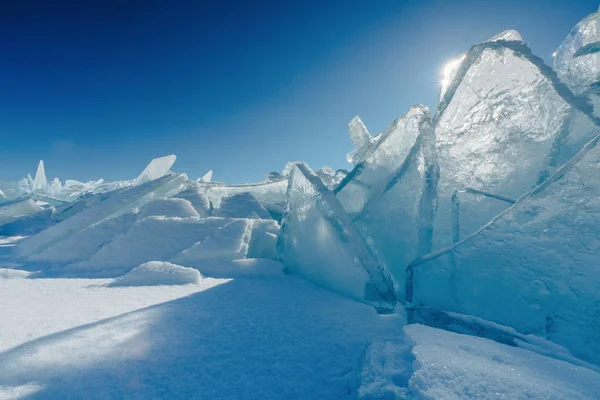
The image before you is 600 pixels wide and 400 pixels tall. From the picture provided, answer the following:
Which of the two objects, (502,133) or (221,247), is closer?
(502,133)

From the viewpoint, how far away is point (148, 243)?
2.96 meters

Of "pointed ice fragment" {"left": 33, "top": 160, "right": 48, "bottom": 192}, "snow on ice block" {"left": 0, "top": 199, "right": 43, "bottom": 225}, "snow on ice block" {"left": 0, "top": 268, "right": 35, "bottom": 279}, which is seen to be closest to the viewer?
"snow on ice block" {"left": 0, "top": 268, "right": 35, "bottom": 279}

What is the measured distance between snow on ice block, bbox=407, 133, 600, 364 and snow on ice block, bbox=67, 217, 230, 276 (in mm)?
2262

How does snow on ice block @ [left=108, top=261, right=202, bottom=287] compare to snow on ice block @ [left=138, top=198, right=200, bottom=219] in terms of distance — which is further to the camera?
snow on ice block @ [left=138, top=198, right=200, bottom=219]

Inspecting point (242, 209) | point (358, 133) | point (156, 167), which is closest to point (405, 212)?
point (242, 209)

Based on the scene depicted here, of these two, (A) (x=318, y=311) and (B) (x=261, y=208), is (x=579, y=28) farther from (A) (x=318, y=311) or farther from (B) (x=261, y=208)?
(A) (x=318, y=311)

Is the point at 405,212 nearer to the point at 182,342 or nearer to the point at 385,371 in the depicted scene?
the point at 385,371

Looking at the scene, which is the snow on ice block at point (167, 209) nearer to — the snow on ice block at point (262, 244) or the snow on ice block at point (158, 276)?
the snow on ice block at point (262, 244)

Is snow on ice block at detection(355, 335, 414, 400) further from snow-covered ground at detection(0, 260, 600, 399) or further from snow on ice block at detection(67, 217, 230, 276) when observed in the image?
snow on ice block at detection(67, 217, 230, 276)

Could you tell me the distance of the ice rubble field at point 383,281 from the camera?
109cm

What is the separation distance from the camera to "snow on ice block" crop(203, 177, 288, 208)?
5.88 metres

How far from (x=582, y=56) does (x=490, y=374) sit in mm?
4091

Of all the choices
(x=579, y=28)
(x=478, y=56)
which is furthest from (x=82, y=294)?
(x=579, y=28)

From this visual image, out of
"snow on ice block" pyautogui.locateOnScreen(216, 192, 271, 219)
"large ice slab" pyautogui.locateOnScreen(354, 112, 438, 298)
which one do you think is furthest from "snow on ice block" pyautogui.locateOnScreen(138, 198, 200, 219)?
"large ice slab" pyautogui.locateOnScreen(354, 112, 438, 298)
